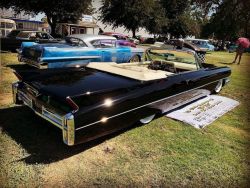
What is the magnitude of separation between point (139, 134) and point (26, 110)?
6.65 feet

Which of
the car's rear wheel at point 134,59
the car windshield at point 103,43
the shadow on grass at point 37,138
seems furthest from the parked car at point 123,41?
the shadow on grass at point 37,138

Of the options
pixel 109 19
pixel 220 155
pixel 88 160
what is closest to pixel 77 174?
pixel 88 160

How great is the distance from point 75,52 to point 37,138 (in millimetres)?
4232

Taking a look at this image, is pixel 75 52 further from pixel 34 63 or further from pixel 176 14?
pixel 176 14

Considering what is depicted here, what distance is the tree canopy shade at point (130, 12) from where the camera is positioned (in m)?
26.3

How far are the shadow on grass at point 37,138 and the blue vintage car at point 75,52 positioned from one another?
9.40 feet

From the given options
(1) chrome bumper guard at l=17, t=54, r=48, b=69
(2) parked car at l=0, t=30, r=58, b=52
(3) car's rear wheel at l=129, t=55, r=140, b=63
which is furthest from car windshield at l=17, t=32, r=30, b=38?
(3) car's rear wheel at l=129, t=55, r=140, b=63

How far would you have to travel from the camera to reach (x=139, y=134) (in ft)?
13.0

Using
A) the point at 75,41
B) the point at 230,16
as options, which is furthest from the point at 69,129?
the point at 230,16

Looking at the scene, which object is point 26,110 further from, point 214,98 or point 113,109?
point 214,98

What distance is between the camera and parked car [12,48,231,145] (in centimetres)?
304

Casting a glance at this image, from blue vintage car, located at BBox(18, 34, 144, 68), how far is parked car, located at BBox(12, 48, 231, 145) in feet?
8.69

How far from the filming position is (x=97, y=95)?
3.24 meters

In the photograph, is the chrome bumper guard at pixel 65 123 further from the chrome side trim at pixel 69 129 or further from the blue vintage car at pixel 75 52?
the blue vintage car at pixel 75 52
